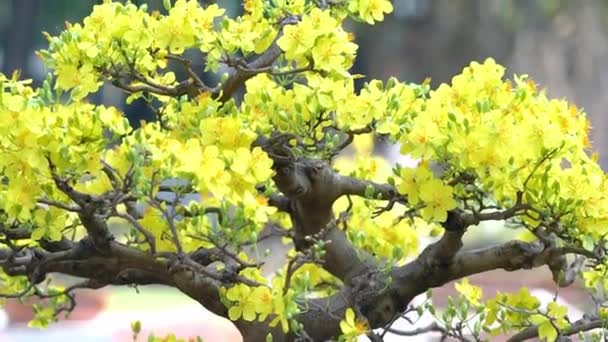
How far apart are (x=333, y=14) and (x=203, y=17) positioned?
23 cm

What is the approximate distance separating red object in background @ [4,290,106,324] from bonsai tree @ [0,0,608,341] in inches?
138

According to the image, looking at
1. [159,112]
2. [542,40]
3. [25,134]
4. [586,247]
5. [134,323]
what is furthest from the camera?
[542,40]

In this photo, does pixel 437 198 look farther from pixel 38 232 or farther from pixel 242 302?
pixel 38 232

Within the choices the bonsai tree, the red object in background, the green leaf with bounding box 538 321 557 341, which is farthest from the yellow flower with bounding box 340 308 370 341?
the red object in background

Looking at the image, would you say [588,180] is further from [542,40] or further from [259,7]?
[542,40]

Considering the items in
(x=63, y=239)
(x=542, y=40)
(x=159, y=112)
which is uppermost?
(x=542, y=40)

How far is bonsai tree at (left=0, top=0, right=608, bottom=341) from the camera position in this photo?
4.36 feet

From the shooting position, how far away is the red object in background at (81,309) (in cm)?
524

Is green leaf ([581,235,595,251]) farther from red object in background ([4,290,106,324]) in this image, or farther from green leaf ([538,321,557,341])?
red object in background ([4,290,106,324])

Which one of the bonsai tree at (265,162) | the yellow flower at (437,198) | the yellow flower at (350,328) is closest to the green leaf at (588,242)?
the bonsai tree at (265,162)

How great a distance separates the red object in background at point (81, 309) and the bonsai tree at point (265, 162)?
3.52 metres

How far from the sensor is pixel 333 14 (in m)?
1.59

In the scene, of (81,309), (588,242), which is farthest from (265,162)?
(81,309)

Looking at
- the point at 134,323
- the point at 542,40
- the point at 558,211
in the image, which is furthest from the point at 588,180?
the point at 542,40
